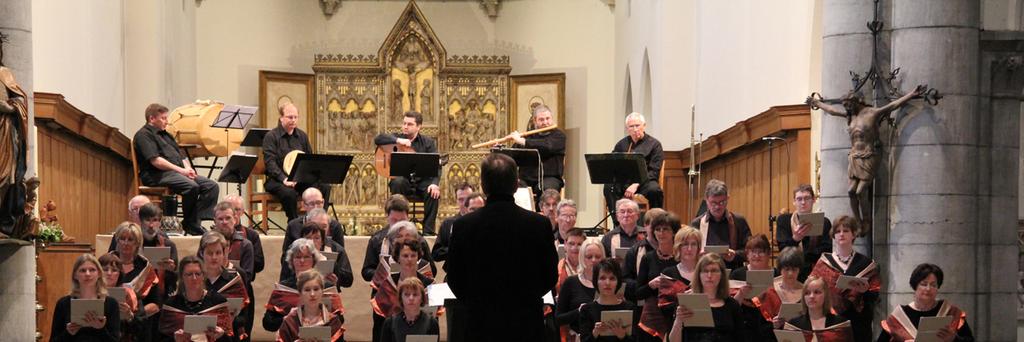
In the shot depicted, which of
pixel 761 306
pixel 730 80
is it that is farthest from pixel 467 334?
pixel 730 80

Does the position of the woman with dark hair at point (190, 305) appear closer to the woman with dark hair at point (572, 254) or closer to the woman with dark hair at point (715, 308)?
the woman with dark hair at point (572, 254)

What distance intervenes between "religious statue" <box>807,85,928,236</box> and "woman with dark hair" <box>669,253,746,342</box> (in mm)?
1597

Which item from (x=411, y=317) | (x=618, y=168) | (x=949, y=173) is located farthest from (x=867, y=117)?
(x=618, y=168)

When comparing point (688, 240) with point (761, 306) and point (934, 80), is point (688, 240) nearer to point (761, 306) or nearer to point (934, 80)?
point (761, 306)

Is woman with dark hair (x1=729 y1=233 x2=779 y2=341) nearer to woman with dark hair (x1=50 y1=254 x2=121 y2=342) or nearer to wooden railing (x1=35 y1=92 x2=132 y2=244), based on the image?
woman with dark hair (x1=50 y1=254 x2=121 y2=342)

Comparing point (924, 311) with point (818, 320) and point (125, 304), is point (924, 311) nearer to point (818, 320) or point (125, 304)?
point (818, 320)

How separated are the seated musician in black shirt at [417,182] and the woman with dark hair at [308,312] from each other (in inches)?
178

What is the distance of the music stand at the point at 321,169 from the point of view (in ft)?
43.8

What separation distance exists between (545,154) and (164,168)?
3.63 metres

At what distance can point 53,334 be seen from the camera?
9.02 m

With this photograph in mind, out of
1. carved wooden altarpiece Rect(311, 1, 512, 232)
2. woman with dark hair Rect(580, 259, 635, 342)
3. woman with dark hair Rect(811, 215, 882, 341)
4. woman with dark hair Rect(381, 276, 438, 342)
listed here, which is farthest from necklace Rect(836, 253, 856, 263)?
carved wooden altarpiece Rect(311, 1, 512, 232)

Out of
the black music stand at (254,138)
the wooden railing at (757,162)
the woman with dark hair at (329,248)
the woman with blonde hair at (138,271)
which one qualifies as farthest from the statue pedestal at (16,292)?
the wooden railing at (757,162)

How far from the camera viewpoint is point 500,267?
6406mm

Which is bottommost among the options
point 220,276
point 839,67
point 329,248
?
point 220,276
